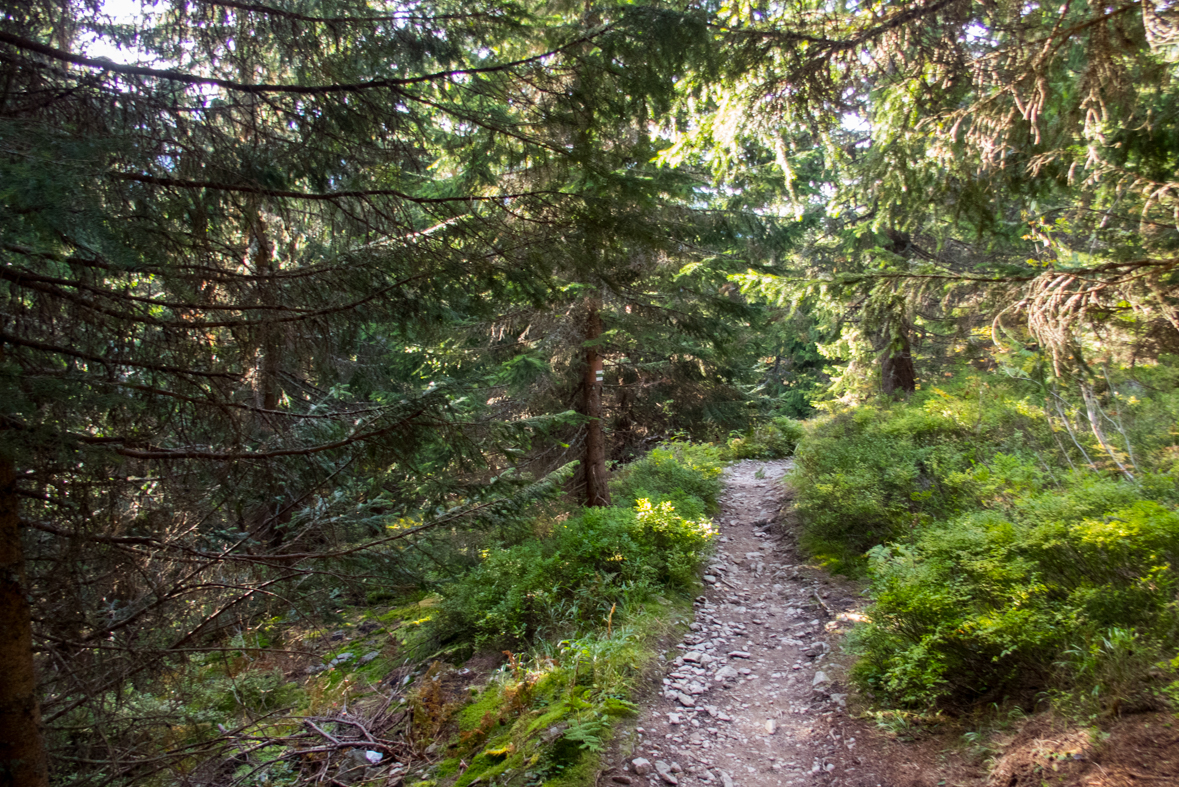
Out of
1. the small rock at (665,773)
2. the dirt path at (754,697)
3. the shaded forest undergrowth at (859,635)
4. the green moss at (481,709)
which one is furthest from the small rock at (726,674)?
the green moss at (481,709)

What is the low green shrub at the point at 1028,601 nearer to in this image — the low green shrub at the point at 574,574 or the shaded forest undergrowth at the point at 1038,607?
the shaded forest undergrowth at the point at 1038,607

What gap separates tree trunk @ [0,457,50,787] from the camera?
2969mm

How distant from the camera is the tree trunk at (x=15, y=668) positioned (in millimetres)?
2969

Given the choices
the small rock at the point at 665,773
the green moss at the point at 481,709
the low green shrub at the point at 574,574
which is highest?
the low green shrub at the point at 574,574

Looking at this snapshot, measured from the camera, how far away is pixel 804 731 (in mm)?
5031

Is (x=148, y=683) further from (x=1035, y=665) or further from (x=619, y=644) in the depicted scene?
(x=1035, y=665)

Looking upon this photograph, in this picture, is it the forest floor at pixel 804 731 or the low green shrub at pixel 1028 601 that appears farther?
the low green shrub at pixel 1028 601

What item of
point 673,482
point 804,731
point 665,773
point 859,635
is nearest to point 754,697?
point 804,731

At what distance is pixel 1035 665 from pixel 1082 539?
44.5 inches

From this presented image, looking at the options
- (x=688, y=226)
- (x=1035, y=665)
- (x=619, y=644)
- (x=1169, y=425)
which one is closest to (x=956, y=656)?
(x=1035, y=665)

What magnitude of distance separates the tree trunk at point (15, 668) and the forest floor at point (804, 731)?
346 centimetres

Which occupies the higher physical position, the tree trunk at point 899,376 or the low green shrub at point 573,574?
the tree trunk at point 899,376

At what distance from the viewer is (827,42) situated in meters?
5.41

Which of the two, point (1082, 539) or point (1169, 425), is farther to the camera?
point (1169, 425)
